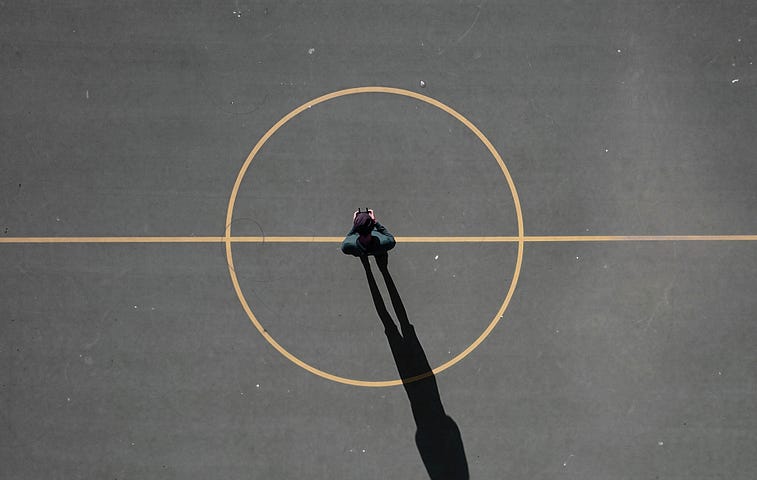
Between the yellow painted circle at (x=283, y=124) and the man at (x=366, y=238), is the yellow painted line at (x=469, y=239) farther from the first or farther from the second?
the man at (x=366, y=238)

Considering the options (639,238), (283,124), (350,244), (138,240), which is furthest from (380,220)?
(639,238)

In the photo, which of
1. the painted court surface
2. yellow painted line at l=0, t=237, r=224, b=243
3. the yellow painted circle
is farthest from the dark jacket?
yellow painted line at l=0, t=237, r=224, b=243

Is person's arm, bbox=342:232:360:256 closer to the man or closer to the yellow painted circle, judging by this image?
the man

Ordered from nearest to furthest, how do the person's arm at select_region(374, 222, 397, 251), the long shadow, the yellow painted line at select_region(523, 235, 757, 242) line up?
the person's arm at select_region(374, 222, 397, 251) → the long shadow → the yellow painted line at select_region(523, 235, 757, 242)

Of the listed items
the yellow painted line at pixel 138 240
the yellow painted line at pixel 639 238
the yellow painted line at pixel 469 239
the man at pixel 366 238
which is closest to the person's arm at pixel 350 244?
the man at pixel 366 238

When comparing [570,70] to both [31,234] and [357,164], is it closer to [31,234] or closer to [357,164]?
[357,164]

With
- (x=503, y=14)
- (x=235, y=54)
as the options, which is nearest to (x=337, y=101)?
(x=235, y=54)
